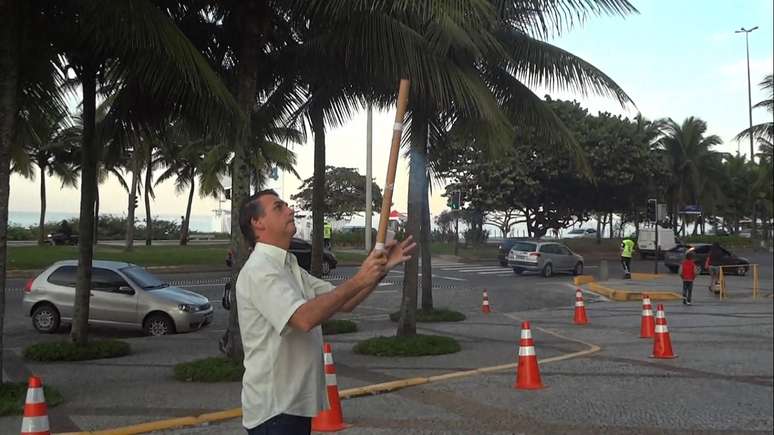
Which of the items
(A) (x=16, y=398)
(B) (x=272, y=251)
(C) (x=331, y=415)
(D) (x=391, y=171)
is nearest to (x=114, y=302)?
(A) (x=16, y=398)

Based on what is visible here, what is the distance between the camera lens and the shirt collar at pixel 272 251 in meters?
2.91

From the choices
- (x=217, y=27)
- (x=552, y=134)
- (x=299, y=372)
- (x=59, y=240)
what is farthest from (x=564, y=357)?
(x=59, y=240)

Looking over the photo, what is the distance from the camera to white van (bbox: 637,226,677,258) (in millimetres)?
37500

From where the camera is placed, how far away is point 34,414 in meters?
4.42

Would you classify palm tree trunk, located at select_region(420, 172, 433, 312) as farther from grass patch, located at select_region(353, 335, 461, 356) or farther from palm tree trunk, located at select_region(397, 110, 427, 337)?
grass patch, located at select_region(353, 335, 461, 356)

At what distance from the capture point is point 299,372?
2.89 m

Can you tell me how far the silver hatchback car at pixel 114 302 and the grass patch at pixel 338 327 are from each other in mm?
2694

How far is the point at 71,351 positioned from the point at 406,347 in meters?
4.75

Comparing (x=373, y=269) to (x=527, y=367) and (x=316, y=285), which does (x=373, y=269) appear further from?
(x=527, y=367)

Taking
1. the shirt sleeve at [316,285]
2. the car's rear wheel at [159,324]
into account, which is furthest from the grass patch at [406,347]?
the shirt sleeve at [316,285]

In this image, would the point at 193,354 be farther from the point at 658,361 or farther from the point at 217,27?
the point at 658,361

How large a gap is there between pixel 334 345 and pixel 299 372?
8.59 metres

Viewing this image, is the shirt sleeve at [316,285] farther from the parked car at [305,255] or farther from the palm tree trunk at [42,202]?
the palm tree trunk at [42,202]

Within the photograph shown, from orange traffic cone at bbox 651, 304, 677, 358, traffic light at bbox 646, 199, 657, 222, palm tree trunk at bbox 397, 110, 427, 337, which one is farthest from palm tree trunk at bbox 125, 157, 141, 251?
orange traffic cone at bbox 651, 304, 677, 358
